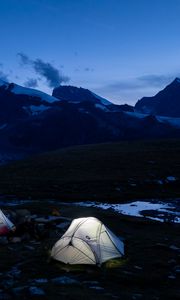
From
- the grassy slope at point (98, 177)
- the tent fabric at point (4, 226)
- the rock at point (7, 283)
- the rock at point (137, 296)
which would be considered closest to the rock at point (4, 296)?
the rock at point (7, 283)

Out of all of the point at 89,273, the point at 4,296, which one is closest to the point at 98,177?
the point at 89,273

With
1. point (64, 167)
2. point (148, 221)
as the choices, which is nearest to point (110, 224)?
point (148, 221)

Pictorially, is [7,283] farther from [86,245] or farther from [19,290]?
[86,245]

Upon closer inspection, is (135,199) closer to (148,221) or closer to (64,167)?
(148,221)

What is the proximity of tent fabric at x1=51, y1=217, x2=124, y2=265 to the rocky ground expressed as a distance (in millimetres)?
440

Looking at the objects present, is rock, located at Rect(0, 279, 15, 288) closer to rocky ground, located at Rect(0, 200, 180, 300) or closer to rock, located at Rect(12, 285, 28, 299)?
rocky ground, located at Rect(0, 200, 180, 300)

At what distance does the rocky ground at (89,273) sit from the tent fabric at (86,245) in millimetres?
440

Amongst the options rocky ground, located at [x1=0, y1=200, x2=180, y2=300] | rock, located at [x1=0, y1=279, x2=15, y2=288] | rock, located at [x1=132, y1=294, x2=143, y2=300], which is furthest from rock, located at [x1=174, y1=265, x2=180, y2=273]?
rock, located at [x1=0, y1=279, x2=15, y2=288]

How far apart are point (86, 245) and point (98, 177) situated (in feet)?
196

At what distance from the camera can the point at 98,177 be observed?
82312 mm

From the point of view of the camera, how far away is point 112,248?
77.1ft

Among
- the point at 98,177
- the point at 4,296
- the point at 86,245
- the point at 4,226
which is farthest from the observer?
the point at 98,177

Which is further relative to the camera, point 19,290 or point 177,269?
point 177,269

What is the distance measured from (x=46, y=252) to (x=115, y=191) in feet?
146
